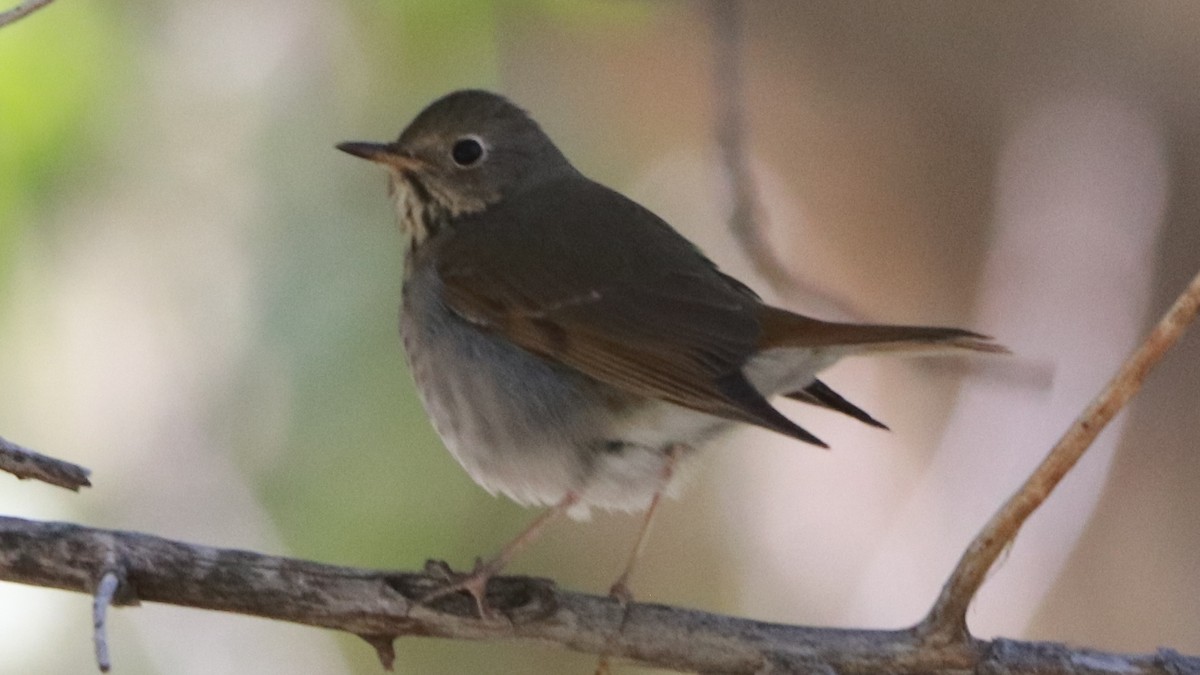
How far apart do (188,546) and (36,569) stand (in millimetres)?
312

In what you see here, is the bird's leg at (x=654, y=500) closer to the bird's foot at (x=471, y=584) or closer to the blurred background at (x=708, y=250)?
the bird's foot at (x=471, y=584)

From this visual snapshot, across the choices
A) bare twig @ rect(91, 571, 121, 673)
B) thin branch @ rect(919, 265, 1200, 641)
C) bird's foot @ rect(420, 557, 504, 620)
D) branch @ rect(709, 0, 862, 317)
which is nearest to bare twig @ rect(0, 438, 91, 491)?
bare twig @ rect(91, 571, 121, 673)

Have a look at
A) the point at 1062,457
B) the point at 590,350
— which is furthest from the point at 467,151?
the point at 1062,457

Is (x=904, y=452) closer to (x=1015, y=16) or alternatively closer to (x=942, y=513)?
(x=942, y=513)

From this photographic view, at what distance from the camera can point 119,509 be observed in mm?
5195

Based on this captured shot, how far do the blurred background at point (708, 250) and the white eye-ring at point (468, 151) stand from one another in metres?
0.93

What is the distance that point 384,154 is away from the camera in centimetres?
423

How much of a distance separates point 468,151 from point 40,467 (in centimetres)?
189

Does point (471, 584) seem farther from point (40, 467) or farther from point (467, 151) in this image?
point (467, 151)

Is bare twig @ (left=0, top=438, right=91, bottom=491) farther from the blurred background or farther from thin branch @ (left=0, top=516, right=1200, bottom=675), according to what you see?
the blurred background

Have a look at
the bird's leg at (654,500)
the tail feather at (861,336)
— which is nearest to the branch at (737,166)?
the tail feather at (861,336)

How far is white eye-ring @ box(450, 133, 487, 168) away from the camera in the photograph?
4383 mm

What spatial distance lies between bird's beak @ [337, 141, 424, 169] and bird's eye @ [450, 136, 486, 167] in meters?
0.12

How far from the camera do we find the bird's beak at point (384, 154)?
412 cm
